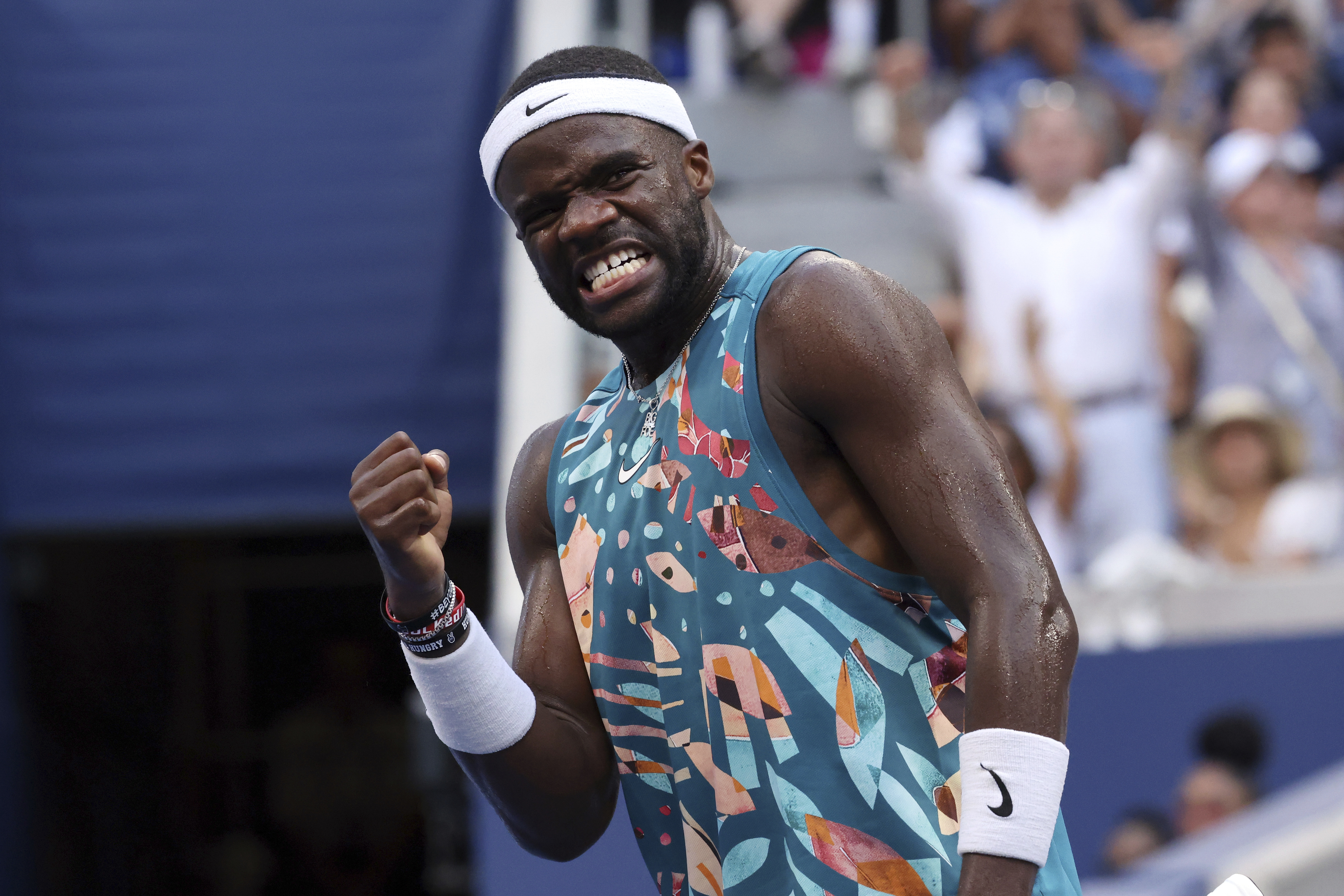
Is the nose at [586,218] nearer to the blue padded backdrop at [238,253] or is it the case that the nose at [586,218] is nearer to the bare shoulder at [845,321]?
the bare shoulder at [845,321]

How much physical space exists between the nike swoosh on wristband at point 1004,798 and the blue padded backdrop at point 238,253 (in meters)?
6.61

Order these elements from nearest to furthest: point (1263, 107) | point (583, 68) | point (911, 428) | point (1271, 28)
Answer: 1. point (911, 428)
2. point (583, 68)
3. point (1263, 107)
4. point (1271, 28)

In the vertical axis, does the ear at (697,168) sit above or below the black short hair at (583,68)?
below

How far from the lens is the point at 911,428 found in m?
1.67

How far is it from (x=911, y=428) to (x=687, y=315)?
0.42m

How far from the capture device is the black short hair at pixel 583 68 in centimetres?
199

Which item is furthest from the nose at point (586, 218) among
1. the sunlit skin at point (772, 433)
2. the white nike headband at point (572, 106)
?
the white nike headband at point (572, 106)

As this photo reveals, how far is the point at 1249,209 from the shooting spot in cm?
664

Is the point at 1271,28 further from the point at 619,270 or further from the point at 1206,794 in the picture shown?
the point at 619,270

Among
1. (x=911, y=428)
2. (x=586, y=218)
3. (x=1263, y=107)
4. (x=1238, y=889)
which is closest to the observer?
(x=911, y=428)

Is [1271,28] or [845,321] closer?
[845,321]

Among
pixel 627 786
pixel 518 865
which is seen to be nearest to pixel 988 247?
pixel 518 865

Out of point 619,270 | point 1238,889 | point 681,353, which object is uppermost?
point 619,270

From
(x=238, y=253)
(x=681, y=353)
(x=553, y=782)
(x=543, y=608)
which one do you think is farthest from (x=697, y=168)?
(x=238, y=253)
